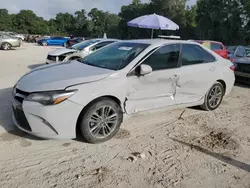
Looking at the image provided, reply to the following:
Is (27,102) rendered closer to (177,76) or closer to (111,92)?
(111,92)

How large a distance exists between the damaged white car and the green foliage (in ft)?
114

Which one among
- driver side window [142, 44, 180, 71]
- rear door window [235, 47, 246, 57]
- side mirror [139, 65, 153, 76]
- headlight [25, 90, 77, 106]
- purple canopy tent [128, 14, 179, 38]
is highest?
purple canopy tent [128, 14, 179, 38]

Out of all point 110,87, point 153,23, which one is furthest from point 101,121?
point 153,23

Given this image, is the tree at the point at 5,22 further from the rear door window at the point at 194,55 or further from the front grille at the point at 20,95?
the front grille at the point at 20,95

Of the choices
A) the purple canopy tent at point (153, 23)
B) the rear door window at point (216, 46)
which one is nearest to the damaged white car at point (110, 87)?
the purple canopy tent at point (153, 23)

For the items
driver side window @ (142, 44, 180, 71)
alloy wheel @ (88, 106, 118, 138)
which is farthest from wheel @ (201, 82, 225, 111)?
alloy wheel @ (88, 106, 118, 138)

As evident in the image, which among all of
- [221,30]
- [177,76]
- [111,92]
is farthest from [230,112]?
[221,30]

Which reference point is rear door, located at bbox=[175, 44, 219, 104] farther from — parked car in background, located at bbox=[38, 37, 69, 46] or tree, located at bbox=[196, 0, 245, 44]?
tree, located at bbox=[196, 0, 245, 44]

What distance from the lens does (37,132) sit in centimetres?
352

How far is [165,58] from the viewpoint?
4.54m

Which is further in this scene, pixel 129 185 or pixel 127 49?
pixel 127 49

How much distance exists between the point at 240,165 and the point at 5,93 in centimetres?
523

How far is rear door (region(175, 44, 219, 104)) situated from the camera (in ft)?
15.6

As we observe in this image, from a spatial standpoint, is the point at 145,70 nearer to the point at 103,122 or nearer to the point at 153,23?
the point at 103,122
